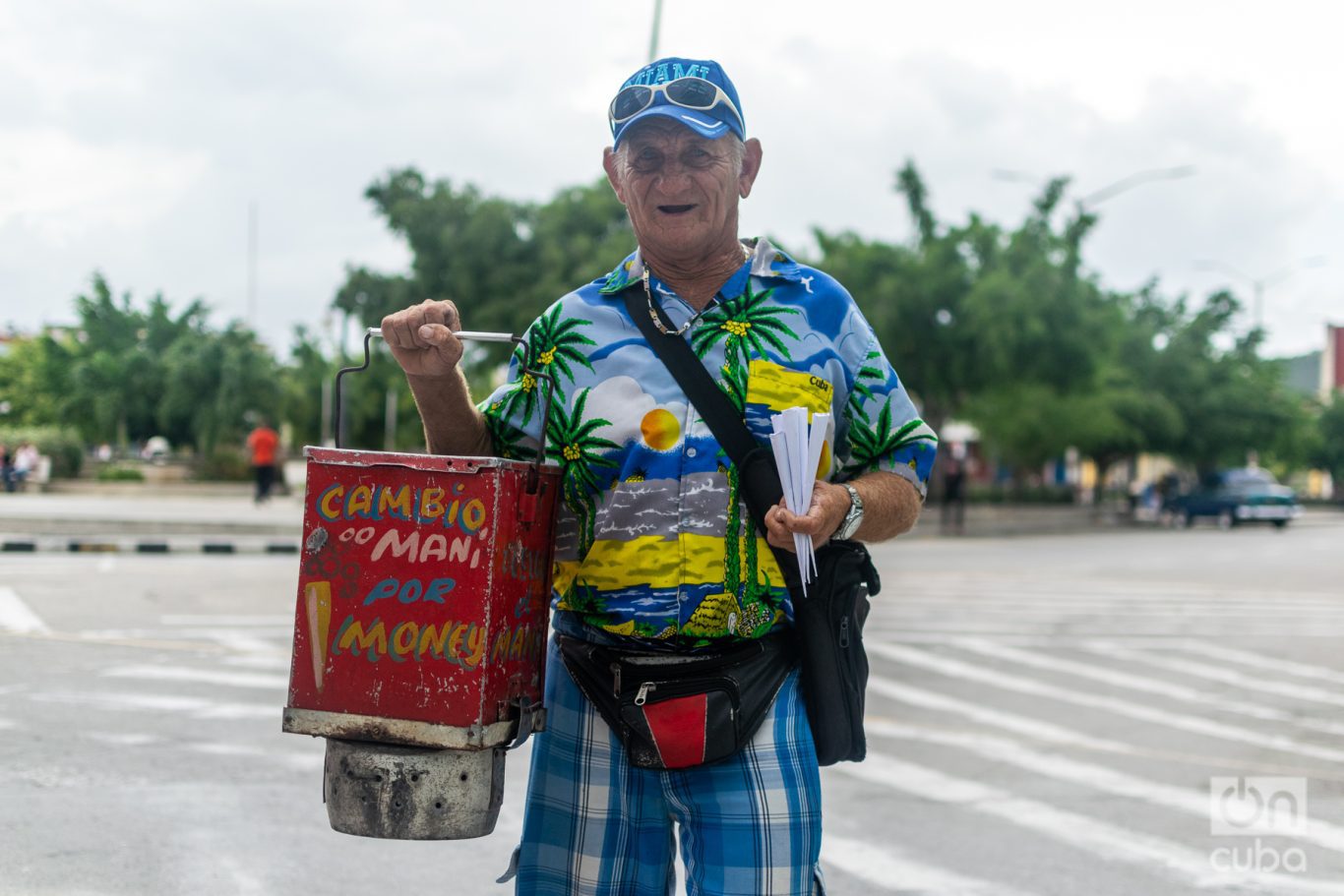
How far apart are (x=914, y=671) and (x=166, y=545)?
11326 millimetres

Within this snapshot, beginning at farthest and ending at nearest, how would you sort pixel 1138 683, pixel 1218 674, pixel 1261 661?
pixel 1261 661
pixel 1218 674
pixel 1138 683

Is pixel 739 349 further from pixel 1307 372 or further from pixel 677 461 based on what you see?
pixel 1307 372

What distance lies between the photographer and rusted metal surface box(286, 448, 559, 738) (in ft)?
7.75

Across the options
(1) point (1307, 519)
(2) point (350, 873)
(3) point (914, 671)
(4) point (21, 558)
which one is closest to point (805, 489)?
(2) point (350, 873)

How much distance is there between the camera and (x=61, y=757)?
6316 millimetres

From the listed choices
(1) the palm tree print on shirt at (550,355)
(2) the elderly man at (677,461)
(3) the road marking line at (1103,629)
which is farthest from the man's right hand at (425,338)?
(3) the road marking line at (1103,629)

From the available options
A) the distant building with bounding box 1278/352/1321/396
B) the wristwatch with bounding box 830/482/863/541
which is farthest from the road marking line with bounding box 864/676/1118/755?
the distant building with bounding box 1278/352/1321/396

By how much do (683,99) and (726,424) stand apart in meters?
0.55

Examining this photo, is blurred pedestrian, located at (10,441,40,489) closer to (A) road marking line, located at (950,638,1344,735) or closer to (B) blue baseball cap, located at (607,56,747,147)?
(A) road marking line, located at (950,638,1344,735)

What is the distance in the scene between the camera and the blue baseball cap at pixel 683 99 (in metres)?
2.59

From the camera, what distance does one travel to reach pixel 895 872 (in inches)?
202

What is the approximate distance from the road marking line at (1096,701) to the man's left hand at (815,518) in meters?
5.61

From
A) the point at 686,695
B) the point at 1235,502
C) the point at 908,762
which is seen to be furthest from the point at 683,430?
the point at 1235,502

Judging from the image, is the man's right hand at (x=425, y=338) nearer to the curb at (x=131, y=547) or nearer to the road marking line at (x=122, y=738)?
the road marking line at (x=122, y=738)
